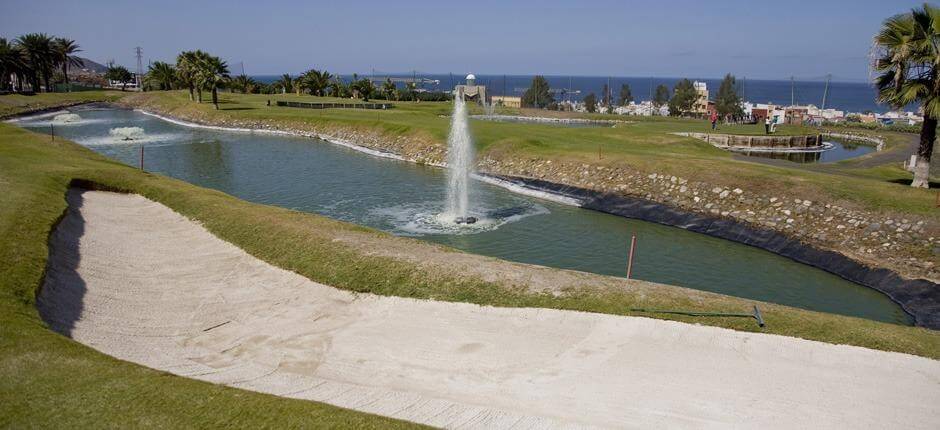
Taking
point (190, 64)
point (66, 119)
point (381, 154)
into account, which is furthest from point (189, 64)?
point (381, 154)

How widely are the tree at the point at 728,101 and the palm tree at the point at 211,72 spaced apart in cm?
9246

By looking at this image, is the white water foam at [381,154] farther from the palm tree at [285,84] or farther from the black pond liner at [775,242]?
the palm tree at [285,84]

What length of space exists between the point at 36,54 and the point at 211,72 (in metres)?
57.2

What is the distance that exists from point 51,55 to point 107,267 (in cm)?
13218

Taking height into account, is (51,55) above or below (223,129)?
above

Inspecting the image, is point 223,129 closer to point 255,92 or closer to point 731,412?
point 255,92

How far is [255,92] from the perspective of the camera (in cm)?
13362

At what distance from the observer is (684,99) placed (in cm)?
11762

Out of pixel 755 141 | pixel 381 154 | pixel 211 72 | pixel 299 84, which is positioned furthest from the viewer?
pixel 299 84

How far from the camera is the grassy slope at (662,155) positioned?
2964 cm

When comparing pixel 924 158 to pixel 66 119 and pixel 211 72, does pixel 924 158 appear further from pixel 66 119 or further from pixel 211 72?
pixel 66 119

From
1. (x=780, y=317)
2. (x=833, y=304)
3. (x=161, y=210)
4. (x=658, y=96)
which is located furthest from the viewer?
(x=658, y=96)

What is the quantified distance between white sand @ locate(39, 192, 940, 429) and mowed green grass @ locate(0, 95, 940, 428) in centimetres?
72

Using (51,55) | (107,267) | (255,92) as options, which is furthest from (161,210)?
(51,55)
